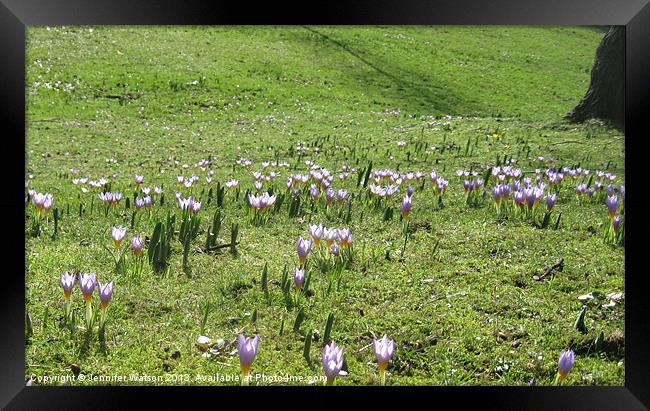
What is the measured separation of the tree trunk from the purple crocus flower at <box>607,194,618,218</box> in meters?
0.48

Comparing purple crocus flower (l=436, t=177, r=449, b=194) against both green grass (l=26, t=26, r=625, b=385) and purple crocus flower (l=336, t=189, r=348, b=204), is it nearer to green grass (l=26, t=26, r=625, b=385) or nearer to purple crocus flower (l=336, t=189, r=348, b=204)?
green grass (l=26, t=26, r=625, b=385)

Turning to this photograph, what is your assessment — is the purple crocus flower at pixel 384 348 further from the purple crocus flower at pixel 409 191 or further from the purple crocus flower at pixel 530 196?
the purple crocus flower at pixel 530 196

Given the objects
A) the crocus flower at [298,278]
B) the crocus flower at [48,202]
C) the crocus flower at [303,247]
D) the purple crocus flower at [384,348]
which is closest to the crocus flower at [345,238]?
the crocus flower at [303,247]

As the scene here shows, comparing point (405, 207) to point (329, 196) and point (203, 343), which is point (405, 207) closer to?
point (329, 196)

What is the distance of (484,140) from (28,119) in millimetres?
3325

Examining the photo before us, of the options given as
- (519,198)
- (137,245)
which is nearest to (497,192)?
(519,198)

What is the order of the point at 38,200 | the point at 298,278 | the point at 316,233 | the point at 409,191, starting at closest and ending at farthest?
the point at 298,278 → the point at 316,233 → the point at 38,200 → the point at 409,191

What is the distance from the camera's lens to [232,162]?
14.1 ft

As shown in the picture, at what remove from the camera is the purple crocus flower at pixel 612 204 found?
12.6 feet

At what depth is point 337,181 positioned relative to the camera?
4.24 m
